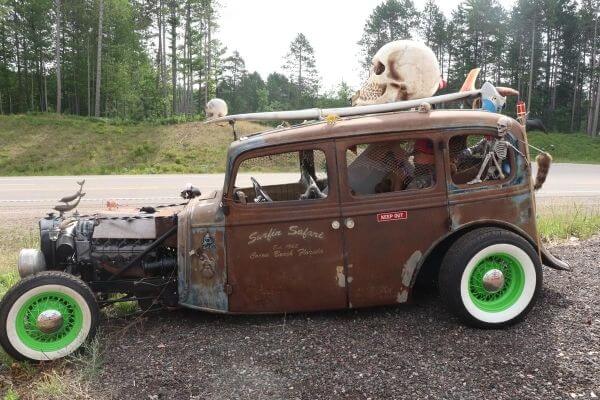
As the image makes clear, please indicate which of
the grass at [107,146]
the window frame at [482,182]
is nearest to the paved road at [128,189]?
the grass at [107,146]

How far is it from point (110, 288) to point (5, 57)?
5180 cm

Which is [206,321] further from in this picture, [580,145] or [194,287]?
[580,145]

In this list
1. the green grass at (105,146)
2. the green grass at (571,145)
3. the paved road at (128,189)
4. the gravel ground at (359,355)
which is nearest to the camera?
the gravel ground at (359,355)

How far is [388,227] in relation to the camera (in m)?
4.13

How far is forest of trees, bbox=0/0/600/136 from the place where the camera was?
1718 inches

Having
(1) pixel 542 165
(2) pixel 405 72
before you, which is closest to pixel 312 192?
(2) pixel 405 72

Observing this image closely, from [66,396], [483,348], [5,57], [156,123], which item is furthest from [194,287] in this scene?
[5,57]

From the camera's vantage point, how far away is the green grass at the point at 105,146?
25109 millimetres

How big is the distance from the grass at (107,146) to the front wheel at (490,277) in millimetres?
19557

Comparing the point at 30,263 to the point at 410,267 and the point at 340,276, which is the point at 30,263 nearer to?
the point at 340,276

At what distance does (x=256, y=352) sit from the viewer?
3.82 metres

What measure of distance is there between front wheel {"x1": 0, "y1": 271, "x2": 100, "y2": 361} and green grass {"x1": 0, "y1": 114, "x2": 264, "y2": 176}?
1981 cm

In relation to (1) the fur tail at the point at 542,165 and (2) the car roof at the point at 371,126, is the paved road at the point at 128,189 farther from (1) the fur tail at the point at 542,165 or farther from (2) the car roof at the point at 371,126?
(1) the fur tail at the point at 542,165

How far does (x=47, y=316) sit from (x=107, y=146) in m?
26.7
